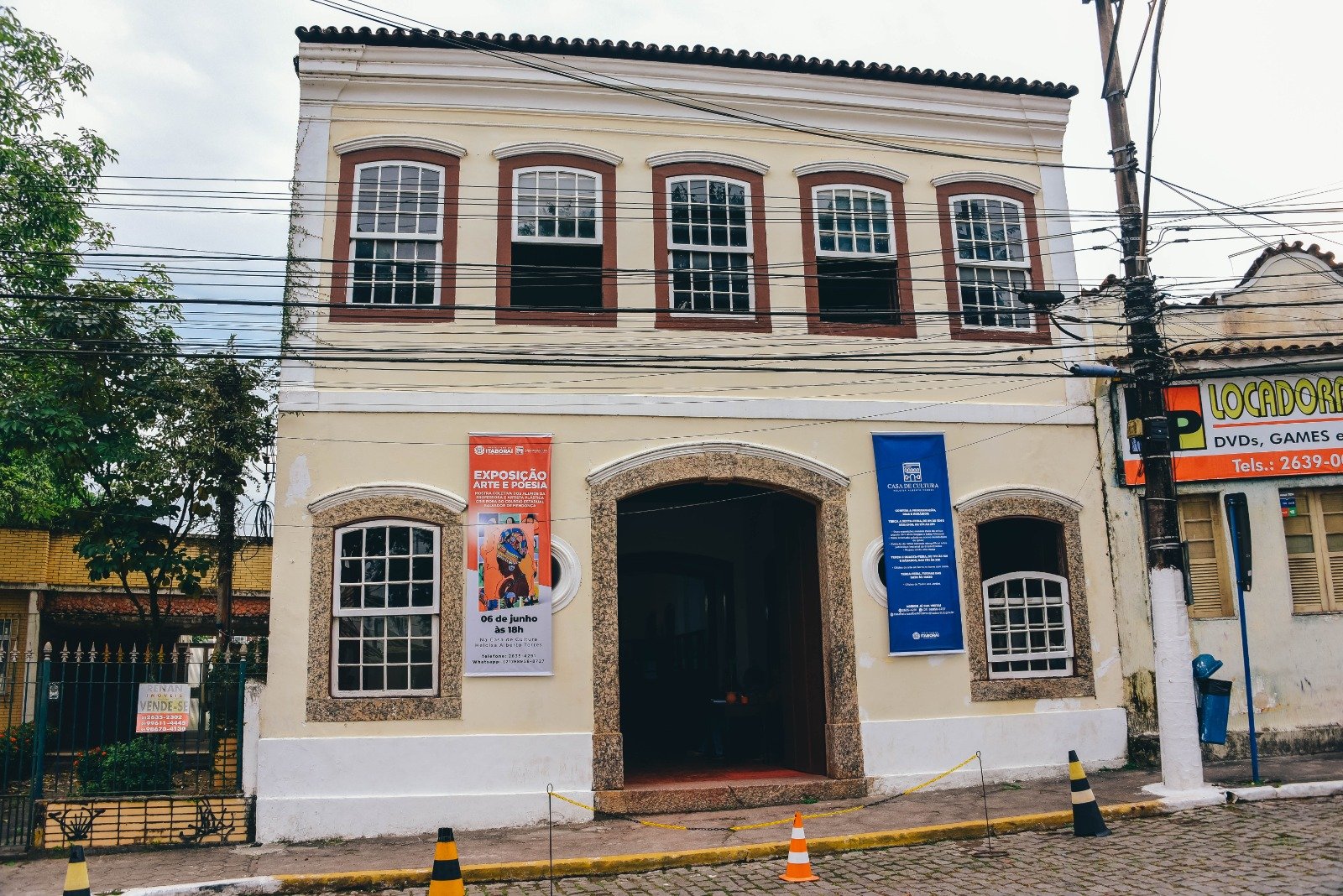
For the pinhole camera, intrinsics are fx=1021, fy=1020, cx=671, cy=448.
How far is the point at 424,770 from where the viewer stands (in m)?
9.93

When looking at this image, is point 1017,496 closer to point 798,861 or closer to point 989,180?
point 989,180

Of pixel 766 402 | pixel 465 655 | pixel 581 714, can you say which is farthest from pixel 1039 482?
pixel 465 655

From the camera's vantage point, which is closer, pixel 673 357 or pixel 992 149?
pixel 673 357

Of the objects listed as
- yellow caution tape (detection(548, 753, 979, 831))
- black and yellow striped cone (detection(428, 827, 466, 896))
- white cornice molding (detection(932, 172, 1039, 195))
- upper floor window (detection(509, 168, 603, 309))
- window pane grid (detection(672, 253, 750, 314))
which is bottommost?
yellow caution tape (detection(548, 753, 979, 831))

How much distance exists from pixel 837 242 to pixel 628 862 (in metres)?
7.23

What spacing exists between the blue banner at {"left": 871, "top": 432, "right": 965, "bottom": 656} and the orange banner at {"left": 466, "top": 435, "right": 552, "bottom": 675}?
3.77m

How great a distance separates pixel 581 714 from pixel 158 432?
569 cm

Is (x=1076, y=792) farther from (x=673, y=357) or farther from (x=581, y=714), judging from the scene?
(x=673, y=357)

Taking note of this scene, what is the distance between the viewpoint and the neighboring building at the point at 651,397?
33.6ft

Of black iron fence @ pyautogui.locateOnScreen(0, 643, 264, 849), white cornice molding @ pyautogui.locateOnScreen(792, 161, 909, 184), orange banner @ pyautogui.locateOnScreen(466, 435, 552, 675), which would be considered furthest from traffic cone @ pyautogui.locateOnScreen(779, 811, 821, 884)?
white cornice molding @ pyautogui.locateOnScreen(792, 161, 909, 184)

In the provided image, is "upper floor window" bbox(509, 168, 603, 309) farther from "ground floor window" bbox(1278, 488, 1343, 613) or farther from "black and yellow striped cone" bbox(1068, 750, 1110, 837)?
"ground floor window" bbox(1278, 488, 1343, 613)

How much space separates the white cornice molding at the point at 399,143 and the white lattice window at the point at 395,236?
0.20 metres

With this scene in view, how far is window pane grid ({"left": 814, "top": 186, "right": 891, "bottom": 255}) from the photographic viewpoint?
39.4 feet

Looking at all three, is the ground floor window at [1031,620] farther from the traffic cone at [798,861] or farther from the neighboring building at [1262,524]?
the traffic cone at [798,861]
